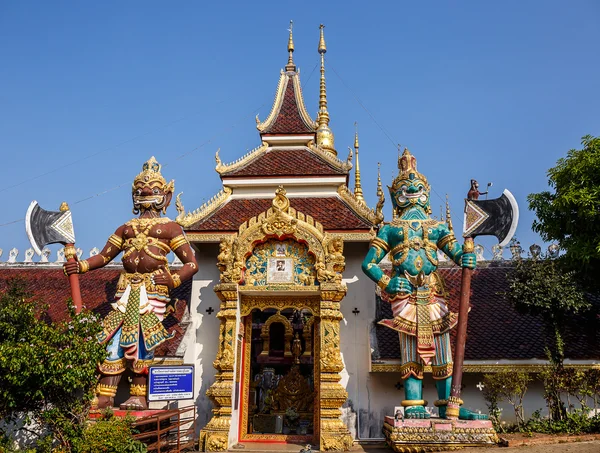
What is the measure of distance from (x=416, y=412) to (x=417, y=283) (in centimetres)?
239

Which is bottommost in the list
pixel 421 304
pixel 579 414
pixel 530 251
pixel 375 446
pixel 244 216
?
pixel 375 446

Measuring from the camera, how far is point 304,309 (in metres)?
12.6

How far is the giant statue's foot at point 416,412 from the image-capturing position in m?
10.1

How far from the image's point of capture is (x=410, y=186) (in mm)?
11711

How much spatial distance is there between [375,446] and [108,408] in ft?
17.4

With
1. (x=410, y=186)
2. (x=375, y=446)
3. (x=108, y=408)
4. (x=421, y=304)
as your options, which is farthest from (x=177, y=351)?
(x=410, y=186)

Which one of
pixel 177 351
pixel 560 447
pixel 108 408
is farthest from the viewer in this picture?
pixel 177 351

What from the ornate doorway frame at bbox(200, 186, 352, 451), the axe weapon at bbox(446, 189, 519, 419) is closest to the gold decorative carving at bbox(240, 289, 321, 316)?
the ornate doorway frame at bbox(200, 186, 352, 451)

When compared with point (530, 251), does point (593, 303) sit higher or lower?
lower

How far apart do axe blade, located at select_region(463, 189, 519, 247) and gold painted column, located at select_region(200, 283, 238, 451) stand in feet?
16.6

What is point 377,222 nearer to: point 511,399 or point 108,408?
point 511,399

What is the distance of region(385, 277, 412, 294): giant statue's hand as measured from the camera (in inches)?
424

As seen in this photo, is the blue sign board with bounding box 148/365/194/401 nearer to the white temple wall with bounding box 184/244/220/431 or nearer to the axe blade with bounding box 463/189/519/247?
the white temple wall with bounding box 184/244/220/431

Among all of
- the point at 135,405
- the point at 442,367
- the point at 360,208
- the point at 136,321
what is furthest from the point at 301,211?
the point at 135,405
